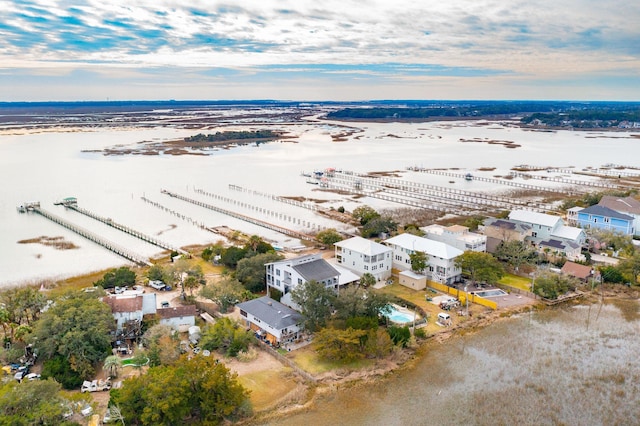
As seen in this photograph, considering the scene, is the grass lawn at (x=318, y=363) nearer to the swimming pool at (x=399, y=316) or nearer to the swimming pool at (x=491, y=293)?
the swimming pool at (x=399, y=316)

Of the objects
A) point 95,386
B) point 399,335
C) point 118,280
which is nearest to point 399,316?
point 399,335

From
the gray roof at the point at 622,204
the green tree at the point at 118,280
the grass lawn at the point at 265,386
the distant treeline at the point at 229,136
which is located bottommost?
the grass lawn at the point at 265,386

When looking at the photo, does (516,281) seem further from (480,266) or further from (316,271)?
(316,271)

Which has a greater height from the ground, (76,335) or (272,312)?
(76,335)

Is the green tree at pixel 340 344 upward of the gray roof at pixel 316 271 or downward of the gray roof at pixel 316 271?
downward

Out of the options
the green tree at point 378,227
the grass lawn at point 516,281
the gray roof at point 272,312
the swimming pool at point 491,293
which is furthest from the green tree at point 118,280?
the grass lawn at point 516,281
